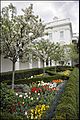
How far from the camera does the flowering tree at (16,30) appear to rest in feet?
29.5

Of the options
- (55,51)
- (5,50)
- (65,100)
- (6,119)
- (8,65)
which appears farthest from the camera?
(8,65)

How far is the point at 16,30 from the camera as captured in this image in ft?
29.6

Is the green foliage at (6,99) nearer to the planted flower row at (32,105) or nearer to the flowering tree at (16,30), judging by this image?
the planted flower row at (32,105)

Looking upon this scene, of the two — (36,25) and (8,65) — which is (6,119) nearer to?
(36,25)

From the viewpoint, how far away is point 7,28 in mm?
8758

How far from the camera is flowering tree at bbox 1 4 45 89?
8.98m

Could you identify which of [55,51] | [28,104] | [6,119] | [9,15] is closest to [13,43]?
[9,15]

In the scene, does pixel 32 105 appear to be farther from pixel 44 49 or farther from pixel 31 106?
pixel 44 49

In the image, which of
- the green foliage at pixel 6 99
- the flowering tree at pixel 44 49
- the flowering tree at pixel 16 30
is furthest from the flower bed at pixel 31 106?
the flowering tree at pixel 44 49

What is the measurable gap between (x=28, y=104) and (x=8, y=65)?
1419 cm

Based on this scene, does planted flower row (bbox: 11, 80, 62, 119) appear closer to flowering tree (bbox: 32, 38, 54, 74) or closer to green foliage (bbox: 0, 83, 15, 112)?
green foliage (bbox: 0, 83, 15, 112)

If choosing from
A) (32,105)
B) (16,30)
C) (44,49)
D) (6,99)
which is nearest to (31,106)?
(32,105)

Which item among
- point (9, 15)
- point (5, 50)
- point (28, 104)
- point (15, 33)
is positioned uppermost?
point (9, 15)

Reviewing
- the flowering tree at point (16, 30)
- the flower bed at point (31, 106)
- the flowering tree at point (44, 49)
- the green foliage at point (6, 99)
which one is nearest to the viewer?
the green foliage at point (6, 99)
